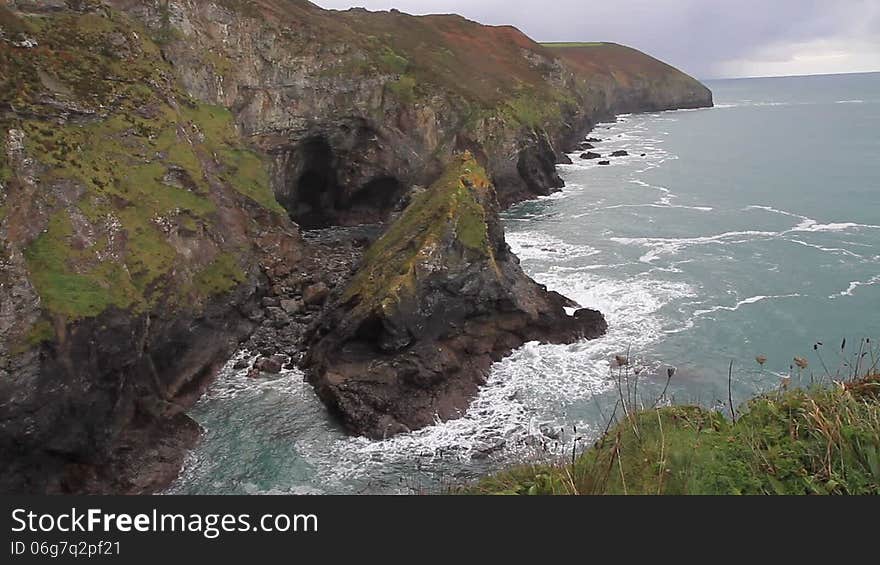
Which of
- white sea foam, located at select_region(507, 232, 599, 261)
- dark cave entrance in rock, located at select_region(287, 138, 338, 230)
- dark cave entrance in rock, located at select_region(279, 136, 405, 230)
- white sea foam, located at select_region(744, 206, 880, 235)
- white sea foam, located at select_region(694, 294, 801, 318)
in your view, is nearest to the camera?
white sea foam, located at select_region(694, 294, 801, 318)

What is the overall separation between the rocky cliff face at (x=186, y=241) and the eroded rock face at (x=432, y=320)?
0.33ft

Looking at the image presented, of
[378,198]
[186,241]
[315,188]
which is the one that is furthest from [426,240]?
[315,188]

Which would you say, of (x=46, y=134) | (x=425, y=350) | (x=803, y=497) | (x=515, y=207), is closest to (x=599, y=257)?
(x=515, y=207)

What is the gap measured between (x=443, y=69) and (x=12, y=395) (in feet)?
185

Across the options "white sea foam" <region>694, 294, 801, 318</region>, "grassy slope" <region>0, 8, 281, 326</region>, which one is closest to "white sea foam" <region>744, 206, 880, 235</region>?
"white sea foam" <region>694, 294, 801, 318</region>

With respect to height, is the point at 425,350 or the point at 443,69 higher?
the point at 443,69

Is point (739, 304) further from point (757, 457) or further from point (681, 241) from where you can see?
point (757, 457)

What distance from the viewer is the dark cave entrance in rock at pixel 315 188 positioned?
166ft

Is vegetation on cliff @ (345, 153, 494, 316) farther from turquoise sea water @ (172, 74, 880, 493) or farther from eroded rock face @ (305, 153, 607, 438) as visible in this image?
turquoise sea water @ (172, 74, 880, 493)

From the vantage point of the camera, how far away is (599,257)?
144 ft

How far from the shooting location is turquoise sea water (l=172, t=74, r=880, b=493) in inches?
870

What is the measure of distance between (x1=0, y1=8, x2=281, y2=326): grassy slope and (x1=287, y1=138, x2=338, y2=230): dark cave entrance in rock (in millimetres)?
14805

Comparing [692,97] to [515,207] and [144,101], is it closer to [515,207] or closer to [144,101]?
[515,207]

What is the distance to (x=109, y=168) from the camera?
26.5 metres
